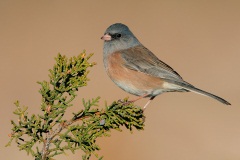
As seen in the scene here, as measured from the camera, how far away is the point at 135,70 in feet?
8.93

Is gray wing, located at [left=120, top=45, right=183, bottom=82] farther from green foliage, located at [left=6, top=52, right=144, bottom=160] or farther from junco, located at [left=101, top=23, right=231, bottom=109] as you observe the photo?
green foliage, located at [left=6, top=52, right=144, bottom=160]

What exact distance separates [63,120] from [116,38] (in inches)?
62.4

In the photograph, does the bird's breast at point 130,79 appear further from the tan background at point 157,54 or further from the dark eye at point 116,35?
the tan background at point 157,54

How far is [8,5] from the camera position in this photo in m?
6.06

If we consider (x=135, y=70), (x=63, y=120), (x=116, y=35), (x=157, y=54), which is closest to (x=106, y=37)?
(x=116, y=35)

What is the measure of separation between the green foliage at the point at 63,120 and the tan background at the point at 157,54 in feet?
5.96

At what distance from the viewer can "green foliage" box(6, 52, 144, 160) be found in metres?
1.37

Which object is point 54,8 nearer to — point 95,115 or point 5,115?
point 5,115

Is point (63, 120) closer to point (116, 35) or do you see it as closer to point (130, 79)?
point (130, 79)

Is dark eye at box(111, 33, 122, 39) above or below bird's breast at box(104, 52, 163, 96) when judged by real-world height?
above

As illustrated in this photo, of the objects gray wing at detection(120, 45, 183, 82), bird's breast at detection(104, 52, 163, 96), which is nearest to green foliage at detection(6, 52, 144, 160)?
bird's breast at detection(104, 52, 163, 96)

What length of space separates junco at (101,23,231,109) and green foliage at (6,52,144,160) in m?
0.93

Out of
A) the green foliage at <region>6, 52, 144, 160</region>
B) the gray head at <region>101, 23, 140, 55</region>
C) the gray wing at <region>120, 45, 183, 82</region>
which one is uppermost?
the gray head at <region>101, 23, 140, 55</region>

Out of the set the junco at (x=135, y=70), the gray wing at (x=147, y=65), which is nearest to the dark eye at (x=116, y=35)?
the junco at (x=135, y=70)
